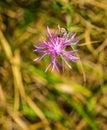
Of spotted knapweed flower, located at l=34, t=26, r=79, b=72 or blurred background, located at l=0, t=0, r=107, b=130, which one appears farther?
blurred background, located at l=0, t=0, r=107, b=130

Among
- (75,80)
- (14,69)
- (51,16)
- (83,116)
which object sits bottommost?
(83,116)

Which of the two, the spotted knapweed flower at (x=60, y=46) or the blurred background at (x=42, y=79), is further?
the blurred background at (x=42, y=79)

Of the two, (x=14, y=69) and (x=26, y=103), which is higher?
(x=14, y=69)

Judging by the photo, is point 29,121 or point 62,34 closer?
point 62,34

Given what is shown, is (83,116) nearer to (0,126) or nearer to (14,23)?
(0,126)

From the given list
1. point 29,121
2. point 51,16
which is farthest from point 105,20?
point 29,121

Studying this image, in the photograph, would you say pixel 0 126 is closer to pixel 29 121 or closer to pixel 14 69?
pixel 29 121

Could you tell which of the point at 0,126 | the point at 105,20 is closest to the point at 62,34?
the point at 105,20

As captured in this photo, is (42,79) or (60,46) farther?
(42,79)
